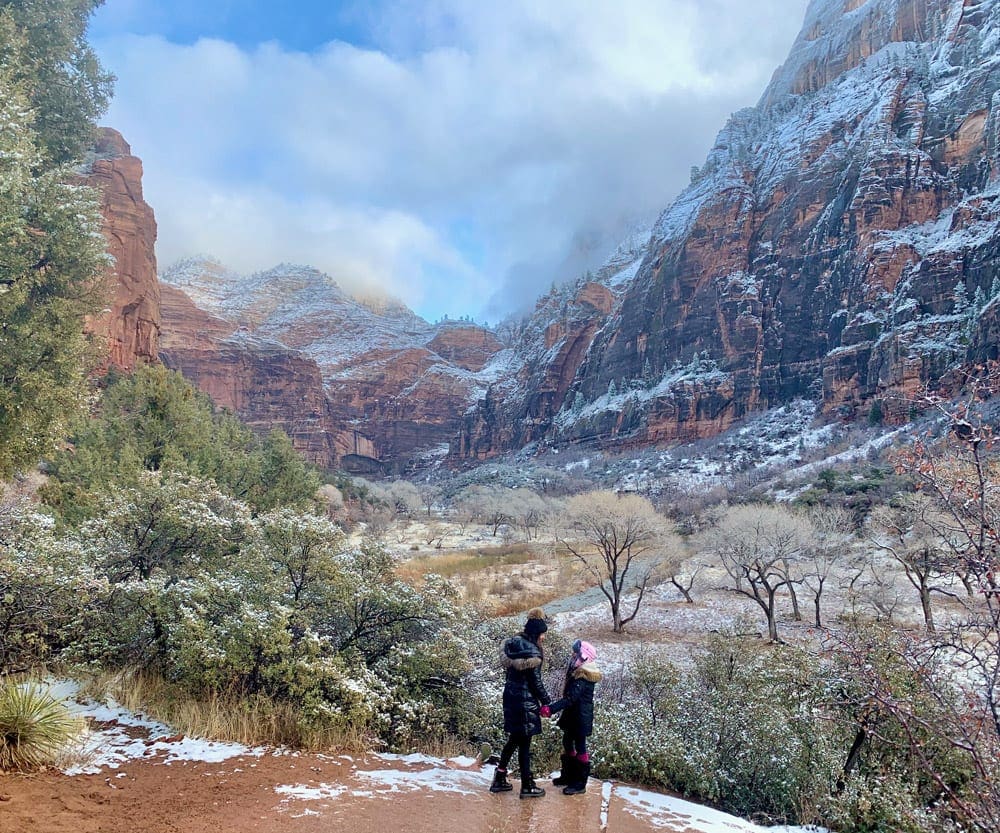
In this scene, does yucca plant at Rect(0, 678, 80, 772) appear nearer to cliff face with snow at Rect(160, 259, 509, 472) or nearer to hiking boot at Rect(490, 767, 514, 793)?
hiking boot at Rect(490, 767, 514, 793)

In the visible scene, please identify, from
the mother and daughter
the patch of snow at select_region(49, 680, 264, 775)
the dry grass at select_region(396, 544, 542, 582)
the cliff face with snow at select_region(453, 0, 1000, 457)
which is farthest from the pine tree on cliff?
the cliff face with snow at select_region(453, 0, 1000, 457)

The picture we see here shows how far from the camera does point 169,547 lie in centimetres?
826

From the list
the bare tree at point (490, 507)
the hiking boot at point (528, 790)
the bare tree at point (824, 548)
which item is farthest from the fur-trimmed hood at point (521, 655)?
the bare tree at point (490, 507)

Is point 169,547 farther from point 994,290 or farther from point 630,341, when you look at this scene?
point 630,341

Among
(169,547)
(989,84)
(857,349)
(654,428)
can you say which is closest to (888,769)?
(169,547)

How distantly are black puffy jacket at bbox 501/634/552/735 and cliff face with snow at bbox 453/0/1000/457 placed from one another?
191ft

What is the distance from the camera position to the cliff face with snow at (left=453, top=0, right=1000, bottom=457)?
233 ft

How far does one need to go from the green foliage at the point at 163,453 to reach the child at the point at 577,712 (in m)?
11.9

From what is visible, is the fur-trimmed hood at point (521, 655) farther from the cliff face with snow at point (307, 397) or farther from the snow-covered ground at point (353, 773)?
the cliff face with snow at point (307, 397)

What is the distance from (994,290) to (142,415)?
80813mm

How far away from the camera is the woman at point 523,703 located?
505 cm

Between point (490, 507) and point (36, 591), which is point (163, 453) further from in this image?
point (490, 507)

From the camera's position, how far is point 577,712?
508 cm

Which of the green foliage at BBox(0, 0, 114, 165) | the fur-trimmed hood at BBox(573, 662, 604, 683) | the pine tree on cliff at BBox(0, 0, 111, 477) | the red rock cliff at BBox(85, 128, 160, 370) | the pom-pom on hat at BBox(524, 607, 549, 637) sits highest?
the red rock cliff at BBox(85, 128, 160, 370)
